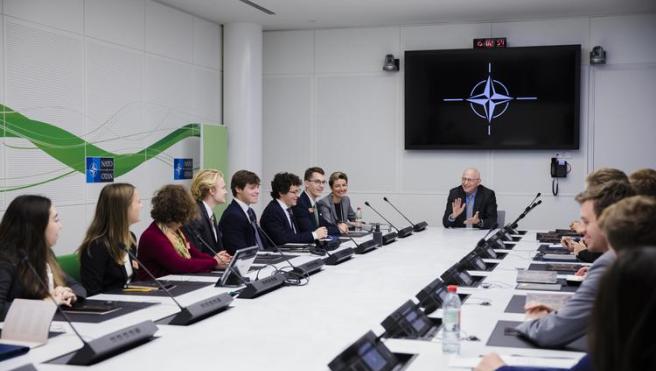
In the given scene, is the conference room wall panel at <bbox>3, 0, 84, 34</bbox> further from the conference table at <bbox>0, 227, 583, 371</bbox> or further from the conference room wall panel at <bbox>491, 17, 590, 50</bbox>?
the conference room wall panel at <bbox>491, 17, 590, 50</bbox>

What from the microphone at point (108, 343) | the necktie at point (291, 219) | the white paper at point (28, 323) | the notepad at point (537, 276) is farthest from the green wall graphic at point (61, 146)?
the notepad at point (537, 276)

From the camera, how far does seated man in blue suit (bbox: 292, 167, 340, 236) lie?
22.9ft

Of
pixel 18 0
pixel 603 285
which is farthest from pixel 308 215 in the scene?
pixel 603 285

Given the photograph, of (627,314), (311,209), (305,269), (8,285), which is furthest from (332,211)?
(627,314)

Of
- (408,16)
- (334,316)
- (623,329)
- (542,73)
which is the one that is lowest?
(334,316)

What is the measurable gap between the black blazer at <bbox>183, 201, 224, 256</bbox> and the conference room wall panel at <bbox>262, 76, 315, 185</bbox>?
184 inches

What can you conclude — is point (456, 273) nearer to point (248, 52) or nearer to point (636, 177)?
point (636, 177)

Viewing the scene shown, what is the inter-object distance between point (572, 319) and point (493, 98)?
22.8 ft

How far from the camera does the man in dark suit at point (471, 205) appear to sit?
7824 millimetres

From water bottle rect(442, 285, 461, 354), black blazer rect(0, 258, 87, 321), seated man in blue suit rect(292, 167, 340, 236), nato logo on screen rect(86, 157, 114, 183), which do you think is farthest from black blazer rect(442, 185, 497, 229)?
black blazer rect(0, 258, 87, 321)

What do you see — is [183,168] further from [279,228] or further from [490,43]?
[490,43]

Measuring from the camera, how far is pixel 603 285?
103 centimetres

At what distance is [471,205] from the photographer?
26.2ft

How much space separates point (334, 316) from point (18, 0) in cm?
435
